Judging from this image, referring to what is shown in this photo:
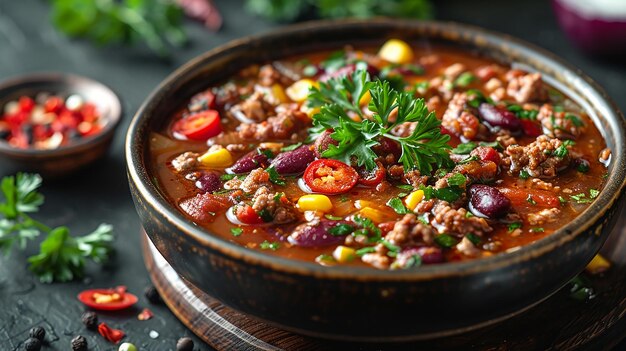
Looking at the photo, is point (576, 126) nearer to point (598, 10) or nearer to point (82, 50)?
point (598, 10)

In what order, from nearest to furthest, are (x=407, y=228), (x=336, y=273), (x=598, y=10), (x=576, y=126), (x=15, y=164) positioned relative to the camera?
1. (x=336, y=273)
2. (x=407, y=228)
3. (x=576, y=126)
4. (x=15, y=164)
5. (x=598, y=10)

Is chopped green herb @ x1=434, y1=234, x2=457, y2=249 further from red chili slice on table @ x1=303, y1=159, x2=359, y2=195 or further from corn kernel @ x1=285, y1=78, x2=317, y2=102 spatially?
corn kernel @ x1=285, y1=78, x2=317, y2=102

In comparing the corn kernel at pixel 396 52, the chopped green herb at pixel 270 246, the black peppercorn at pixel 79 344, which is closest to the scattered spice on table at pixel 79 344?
the black peppercorn at pixel 79 344

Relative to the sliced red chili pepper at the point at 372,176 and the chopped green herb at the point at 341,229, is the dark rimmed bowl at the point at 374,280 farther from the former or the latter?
the sliced red chili pepper at the point at 372,176

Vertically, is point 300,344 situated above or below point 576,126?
below

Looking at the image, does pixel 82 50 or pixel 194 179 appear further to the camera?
pixel 82 50

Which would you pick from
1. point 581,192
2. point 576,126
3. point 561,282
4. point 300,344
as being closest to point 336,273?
point 300,344

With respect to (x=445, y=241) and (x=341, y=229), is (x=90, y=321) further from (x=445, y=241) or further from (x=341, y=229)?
(x=445, y=241)

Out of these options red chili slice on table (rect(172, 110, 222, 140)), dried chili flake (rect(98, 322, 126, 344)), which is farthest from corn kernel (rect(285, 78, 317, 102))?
dried chili flake (rect(98, 322, 126, 344))
